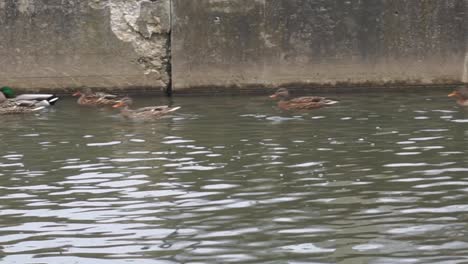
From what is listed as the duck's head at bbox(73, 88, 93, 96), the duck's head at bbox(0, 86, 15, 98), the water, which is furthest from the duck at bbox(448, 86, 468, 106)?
the duck's head at bbox(0, 86, 15, 98)

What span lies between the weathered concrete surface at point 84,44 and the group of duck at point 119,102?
1.34ft

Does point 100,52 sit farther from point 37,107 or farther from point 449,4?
point 449,4

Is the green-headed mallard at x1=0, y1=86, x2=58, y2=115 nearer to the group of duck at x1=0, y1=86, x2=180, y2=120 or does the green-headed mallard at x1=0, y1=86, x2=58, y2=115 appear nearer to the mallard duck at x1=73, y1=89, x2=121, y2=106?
the group of duck at x1=0, y1=86, x2=180, y2=120

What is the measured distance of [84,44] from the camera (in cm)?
1537

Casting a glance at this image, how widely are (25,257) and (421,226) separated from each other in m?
2.79

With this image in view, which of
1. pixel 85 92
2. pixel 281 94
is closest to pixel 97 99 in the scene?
pixel 85 92

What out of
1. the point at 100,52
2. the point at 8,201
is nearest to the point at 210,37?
the point at 100,52

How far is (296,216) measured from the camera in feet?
24.3

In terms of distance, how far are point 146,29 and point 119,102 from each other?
1.98 m

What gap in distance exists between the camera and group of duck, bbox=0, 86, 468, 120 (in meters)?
13.0

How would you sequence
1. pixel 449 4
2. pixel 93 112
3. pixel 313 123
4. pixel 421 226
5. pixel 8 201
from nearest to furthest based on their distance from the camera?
pixel 421 226 < pixel 8 201 < pixel 313 123 < pixel 93 112 < pixel 449 4

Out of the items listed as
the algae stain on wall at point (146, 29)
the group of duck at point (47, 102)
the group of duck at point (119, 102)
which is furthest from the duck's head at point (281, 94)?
the algae stain on wall at point (146, 29)

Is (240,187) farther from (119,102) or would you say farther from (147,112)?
(119,102)

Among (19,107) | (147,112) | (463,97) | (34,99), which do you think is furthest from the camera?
(34,99)
